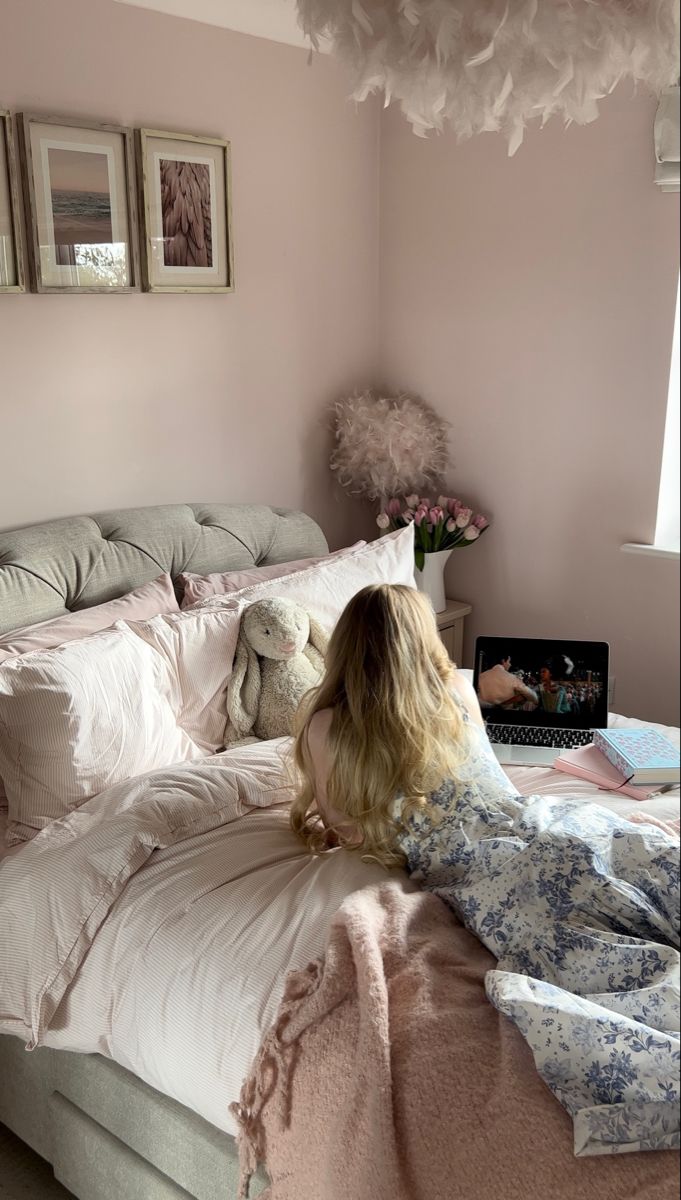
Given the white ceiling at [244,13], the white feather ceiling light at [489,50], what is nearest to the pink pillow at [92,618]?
the white feather ceiling light at [489,50]

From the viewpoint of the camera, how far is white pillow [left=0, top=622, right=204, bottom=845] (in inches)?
70.3

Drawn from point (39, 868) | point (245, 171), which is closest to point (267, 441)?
point (245, 171)

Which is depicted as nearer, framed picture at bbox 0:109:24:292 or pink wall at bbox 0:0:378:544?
framed picture at bbox 0:109:24:292

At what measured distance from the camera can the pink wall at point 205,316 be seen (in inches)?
87.3

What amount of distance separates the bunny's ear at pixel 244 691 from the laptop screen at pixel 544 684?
0.51m

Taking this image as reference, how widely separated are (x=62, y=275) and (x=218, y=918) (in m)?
1.35

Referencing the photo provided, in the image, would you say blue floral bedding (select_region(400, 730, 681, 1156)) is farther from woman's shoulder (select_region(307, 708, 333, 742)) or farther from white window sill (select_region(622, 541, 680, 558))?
white window sill (select_region(622, 541, 680, 558))

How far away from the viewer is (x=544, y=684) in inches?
64.2

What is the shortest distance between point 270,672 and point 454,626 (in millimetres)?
360

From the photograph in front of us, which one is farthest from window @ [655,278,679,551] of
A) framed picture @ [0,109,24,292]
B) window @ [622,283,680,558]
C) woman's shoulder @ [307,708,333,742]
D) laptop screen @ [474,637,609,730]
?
framed picture @ [0,109,24,292]

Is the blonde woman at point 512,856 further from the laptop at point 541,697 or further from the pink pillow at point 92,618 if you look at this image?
the pink pillow at point 92,618

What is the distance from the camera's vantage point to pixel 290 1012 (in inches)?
53.1

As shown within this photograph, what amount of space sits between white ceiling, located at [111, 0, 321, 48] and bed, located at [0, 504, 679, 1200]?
1225mm

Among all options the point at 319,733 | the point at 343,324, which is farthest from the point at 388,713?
the point at 343,324
